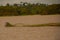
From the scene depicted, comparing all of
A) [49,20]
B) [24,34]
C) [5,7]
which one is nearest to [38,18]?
[49,20]

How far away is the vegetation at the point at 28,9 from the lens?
4.58 feet

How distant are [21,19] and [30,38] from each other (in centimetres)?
23

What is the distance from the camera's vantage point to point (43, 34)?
1.38m

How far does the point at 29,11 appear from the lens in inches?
55.3

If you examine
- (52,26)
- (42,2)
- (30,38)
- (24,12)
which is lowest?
(30,38)

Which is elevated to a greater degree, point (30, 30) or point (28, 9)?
point (28, 9)

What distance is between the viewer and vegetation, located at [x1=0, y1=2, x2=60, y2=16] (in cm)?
140

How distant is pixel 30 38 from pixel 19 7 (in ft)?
1.16

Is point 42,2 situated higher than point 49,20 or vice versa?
point 42,2

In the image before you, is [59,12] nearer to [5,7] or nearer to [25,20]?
[25,20]

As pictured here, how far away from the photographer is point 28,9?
1.41 metres

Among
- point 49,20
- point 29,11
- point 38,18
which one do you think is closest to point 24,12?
point 29,11

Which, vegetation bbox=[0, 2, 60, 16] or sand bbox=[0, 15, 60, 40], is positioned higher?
vegetation bbox=[0, 2, 60, 16]

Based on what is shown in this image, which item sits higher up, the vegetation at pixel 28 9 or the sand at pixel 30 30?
the vegetation at pixel 28 9
